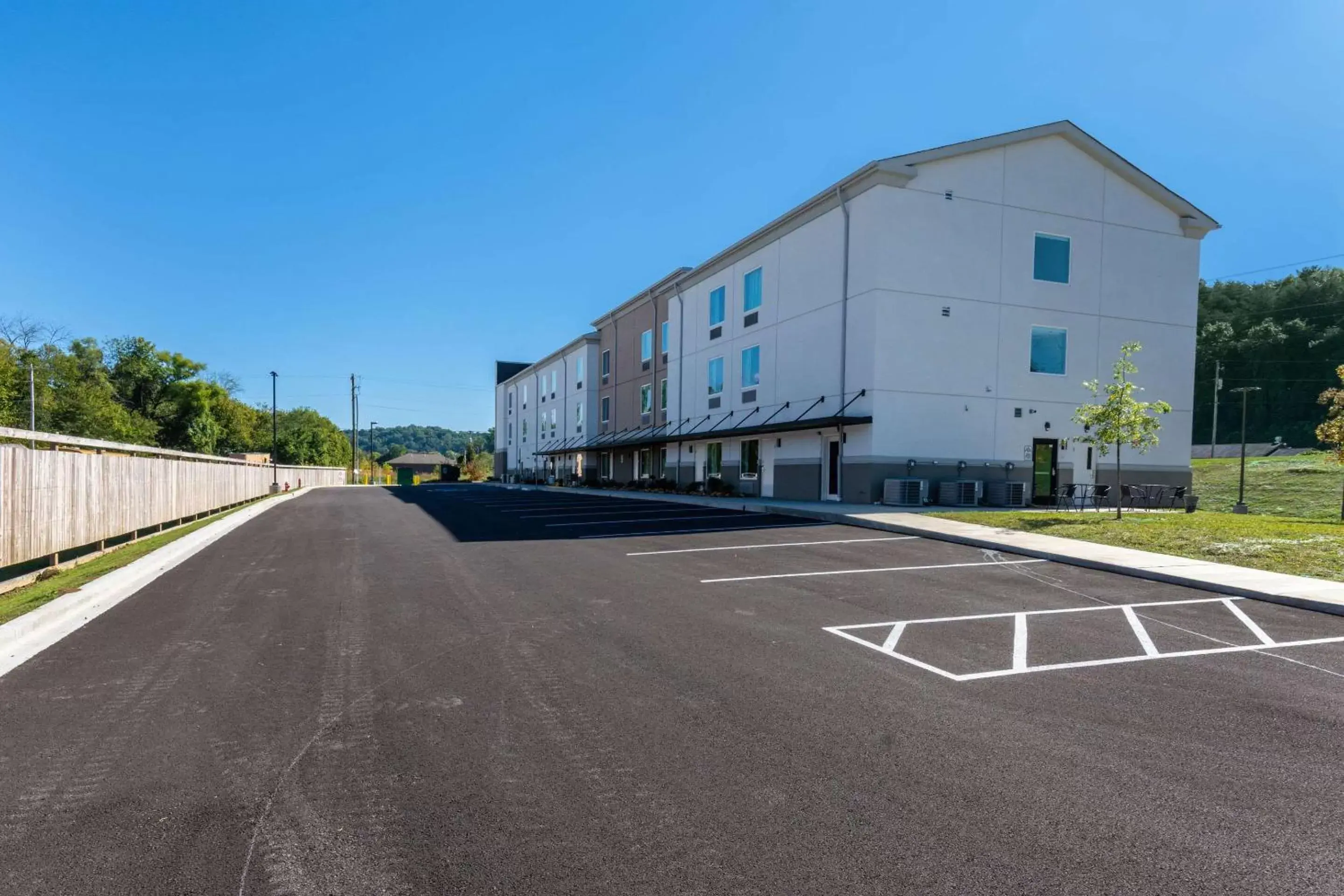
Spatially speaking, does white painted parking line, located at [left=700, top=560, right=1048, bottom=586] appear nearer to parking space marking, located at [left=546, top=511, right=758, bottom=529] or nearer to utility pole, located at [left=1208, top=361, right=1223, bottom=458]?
parking space marking, located at [left=546, top=511, right=758, bottom=529]

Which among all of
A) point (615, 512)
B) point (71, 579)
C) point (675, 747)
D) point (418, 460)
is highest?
point (675, 747)

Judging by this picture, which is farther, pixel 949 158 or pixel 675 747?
pixel 949 158

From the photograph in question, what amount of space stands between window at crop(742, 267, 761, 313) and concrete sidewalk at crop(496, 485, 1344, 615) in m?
10.9

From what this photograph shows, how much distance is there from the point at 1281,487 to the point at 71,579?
45.1 m

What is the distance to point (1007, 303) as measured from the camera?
78.8ft

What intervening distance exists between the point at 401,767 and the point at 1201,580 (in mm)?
10483

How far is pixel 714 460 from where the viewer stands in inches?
1293

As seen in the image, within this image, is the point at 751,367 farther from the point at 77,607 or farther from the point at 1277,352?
the point at 1277,352

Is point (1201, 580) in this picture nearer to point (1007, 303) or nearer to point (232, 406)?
point (1007, 303)

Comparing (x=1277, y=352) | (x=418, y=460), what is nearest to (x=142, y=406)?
(x=418, y=460)

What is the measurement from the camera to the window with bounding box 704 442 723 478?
3206 cm

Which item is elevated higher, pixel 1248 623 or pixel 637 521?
pixel 1248 623

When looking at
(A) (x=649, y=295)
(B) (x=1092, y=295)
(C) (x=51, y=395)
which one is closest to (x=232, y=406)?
(C) (x=51, y=395)

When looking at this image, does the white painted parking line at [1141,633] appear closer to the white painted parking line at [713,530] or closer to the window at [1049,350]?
the white painted parking line at [713,530]
